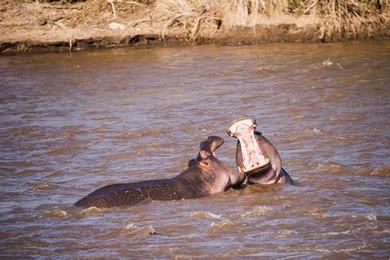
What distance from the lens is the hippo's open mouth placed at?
6.54 metres

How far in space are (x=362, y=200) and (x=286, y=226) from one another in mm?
836

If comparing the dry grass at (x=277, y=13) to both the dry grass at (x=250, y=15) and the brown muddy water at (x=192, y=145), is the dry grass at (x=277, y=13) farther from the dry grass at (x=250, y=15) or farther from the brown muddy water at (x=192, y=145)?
the brown muddy water at (x=192, y=145)

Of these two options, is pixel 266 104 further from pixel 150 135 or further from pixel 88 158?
pixel 88 158

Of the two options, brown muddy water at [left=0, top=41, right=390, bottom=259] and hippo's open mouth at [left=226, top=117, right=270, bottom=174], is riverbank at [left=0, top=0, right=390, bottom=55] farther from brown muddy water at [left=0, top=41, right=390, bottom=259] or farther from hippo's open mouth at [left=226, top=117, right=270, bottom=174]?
hippo's open mouth at [left=226, top=117, right=270, bottom=174]

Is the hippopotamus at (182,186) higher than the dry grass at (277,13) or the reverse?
the reverse

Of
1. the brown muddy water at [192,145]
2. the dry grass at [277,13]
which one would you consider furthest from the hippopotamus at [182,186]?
the dry grass at [277,13]

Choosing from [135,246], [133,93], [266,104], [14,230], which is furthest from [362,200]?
[133,93]

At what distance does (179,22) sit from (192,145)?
706 centimetres

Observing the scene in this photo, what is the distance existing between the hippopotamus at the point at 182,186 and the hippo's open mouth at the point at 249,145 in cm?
27

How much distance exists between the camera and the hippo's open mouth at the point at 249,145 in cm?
654

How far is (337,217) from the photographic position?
19.2ft

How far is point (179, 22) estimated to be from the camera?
605 inches

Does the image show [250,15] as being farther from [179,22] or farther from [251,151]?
[251,151]

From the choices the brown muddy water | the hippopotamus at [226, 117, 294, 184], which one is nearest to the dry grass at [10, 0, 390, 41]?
the brown muddy water
